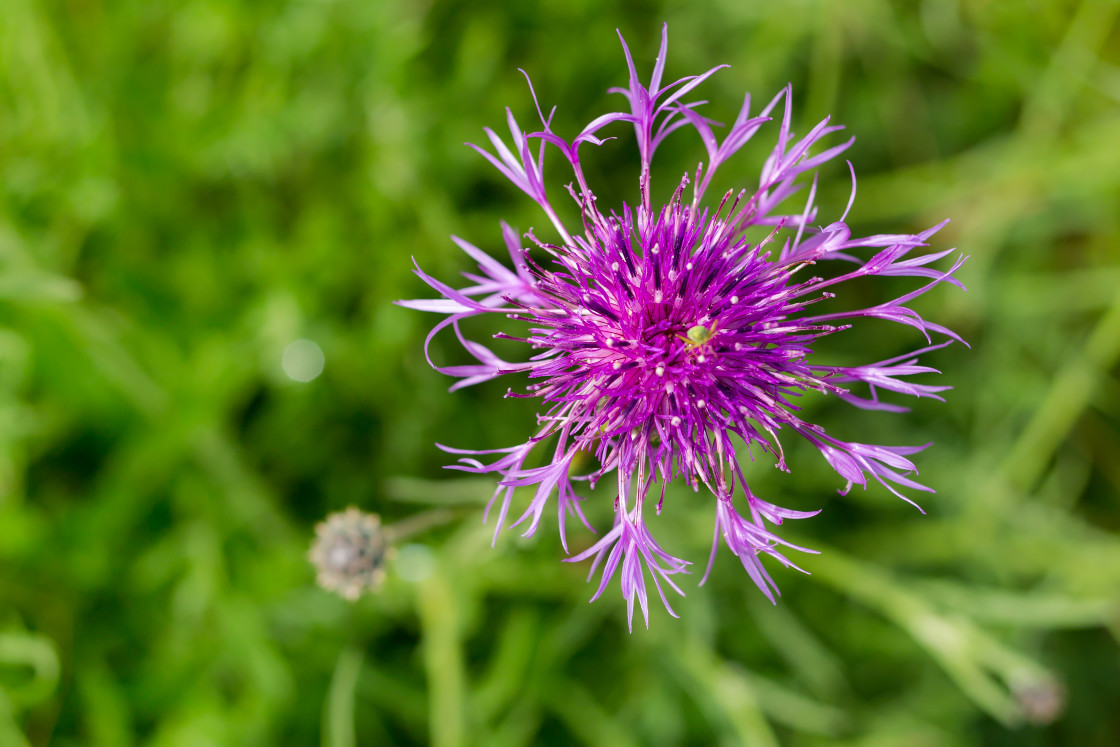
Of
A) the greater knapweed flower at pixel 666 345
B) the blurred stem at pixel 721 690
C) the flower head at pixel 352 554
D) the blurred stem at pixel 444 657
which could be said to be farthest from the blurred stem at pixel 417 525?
the blurred stem at pixel 721 690

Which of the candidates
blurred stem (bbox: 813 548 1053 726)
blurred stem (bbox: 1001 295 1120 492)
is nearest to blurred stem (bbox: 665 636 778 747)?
blurred stem (bbox: 813 548 1053 726)

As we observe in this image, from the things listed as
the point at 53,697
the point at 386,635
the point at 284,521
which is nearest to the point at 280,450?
the point at 284,521

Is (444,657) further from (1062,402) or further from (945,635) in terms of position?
(1062,402)

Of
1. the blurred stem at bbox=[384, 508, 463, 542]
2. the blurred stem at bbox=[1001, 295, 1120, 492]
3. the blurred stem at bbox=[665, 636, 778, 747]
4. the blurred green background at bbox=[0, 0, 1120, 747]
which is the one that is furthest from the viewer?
the blurred stem at bbox=[1001, 295, 1120, 492]

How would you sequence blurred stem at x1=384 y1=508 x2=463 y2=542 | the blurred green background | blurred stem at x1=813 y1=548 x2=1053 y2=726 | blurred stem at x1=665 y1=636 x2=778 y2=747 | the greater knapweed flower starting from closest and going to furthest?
the greater knapweed flower → blurred stem at x1=384 y1=508 x2=463 y2=542 → blurred stem at x1=813 y1=548 x2=1053 y2=726 → blurred stem at x1=665 y1=636 x2=778 y2=747 → the blurred green background

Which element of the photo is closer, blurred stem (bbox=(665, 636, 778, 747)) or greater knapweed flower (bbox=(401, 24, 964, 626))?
greater knapweed flower (bbox=(401, 24, 964, 626))

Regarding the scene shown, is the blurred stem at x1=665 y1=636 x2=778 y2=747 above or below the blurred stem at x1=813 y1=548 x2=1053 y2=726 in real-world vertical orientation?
below

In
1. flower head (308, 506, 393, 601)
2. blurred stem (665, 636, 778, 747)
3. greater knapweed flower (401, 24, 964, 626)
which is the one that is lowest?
blurred stem (665, 636, 778, 747)

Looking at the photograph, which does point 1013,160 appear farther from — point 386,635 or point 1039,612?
point 386,635

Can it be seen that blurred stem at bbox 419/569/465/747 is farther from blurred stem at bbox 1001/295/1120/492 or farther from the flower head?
blurred stem at bbox 1001/295/1120/492
